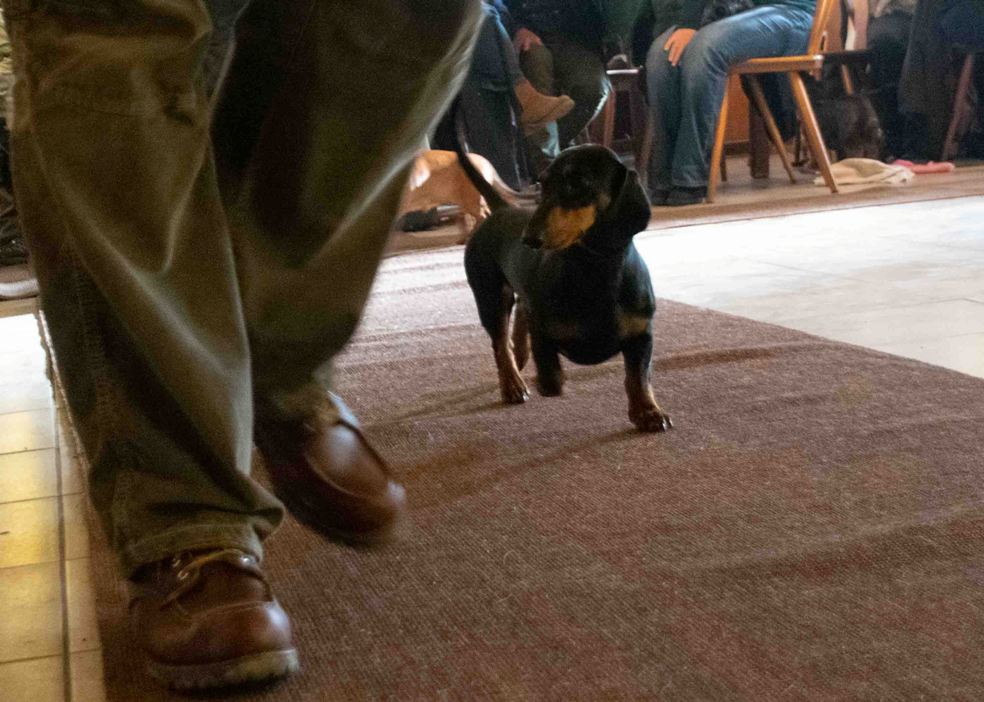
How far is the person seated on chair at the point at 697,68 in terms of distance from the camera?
440 cm

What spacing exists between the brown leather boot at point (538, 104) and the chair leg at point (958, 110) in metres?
1.97

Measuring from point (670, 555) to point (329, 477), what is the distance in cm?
29

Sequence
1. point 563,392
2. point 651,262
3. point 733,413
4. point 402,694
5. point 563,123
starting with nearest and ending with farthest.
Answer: point 402,694 < point 733,413 < point 563,392 < point 651,262 < point 563,123

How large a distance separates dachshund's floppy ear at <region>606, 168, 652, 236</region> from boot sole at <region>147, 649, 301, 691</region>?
0.73 m

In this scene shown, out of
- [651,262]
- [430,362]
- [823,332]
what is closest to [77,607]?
[430,362]

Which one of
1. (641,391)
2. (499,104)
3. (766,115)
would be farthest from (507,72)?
(641,391)

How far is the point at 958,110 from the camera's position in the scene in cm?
540

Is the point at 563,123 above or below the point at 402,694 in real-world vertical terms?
below

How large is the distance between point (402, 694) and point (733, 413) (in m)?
0.77

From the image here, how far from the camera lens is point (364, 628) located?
900 millimetres

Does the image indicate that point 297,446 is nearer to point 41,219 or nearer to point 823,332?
point 41,219

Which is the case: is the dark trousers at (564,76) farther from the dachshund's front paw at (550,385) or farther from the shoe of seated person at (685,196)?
the dachshund's front paw at (550,385)

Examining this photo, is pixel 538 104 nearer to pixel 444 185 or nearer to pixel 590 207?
pixel 444 185

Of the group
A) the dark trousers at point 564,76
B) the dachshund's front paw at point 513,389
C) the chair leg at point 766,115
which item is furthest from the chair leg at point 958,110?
the dachshund's front paw at point 513,389
